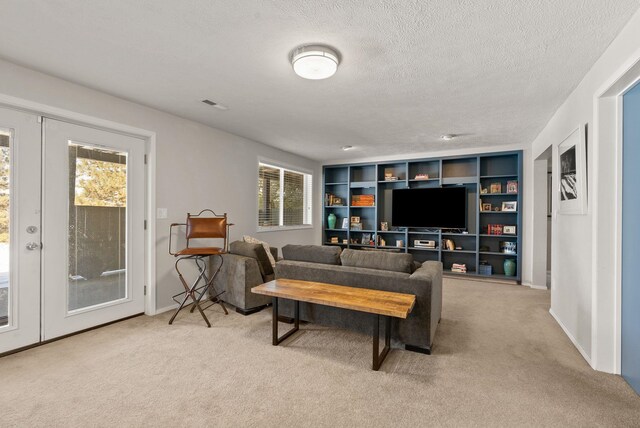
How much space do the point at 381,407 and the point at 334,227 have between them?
5.21 m

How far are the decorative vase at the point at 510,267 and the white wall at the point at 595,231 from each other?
2.38 metres

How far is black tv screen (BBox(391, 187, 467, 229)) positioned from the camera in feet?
18.0

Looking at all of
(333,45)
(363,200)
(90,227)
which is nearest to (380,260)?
(333,45)

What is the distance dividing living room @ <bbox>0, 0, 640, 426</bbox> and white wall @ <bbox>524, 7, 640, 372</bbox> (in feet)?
0.04

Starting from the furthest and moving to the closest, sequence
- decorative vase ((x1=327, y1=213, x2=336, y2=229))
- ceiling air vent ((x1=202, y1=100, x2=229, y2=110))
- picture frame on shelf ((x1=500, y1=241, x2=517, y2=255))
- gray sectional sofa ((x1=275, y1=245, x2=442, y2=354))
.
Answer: decorative vase ((x1=327, y1=213, x2=336, y2=229)) → picture frame on shelf ((x1=500, y1=241, x2=517, y2=255)) → ceiling air vent ((x1=202, y1=100, x2=229, y2=110)) → gray sectional sofa ((x1=275, y1=245, x2=442, y2=354))

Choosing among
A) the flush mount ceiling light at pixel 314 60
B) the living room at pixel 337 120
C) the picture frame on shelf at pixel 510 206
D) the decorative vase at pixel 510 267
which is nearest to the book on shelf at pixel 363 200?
the picture frame on shelf at pixel 510 206

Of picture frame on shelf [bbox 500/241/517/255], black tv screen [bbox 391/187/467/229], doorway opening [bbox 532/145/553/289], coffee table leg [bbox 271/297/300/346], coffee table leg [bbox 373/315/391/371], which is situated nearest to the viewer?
coffee table leg [bbox 373/315/391/371]

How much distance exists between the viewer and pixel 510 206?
5242mm

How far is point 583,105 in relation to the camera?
8.38ft

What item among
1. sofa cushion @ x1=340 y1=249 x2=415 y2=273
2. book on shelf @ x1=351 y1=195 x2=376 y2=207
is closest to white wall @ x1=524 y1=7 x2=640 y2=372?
sofa cushion @ x1=340 y1=249 x2=415 y2=273

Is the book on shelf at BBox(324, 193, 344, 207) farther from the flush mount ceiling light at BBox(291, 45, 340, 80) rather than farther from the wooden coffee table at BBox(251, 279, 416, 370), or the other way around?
the flush mount ceiling light at BBox(291, 45, 340, 80)

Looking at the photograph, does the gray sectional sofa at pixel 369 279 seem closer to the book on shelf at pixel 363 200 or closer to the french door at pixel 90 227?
the french door at pixel 90 227

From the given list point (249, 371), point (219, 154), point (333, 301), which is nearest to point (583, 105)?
point (333, 301)

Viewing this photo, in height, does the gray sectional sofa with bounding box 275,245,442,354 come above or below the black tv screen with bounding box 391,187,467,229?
below
